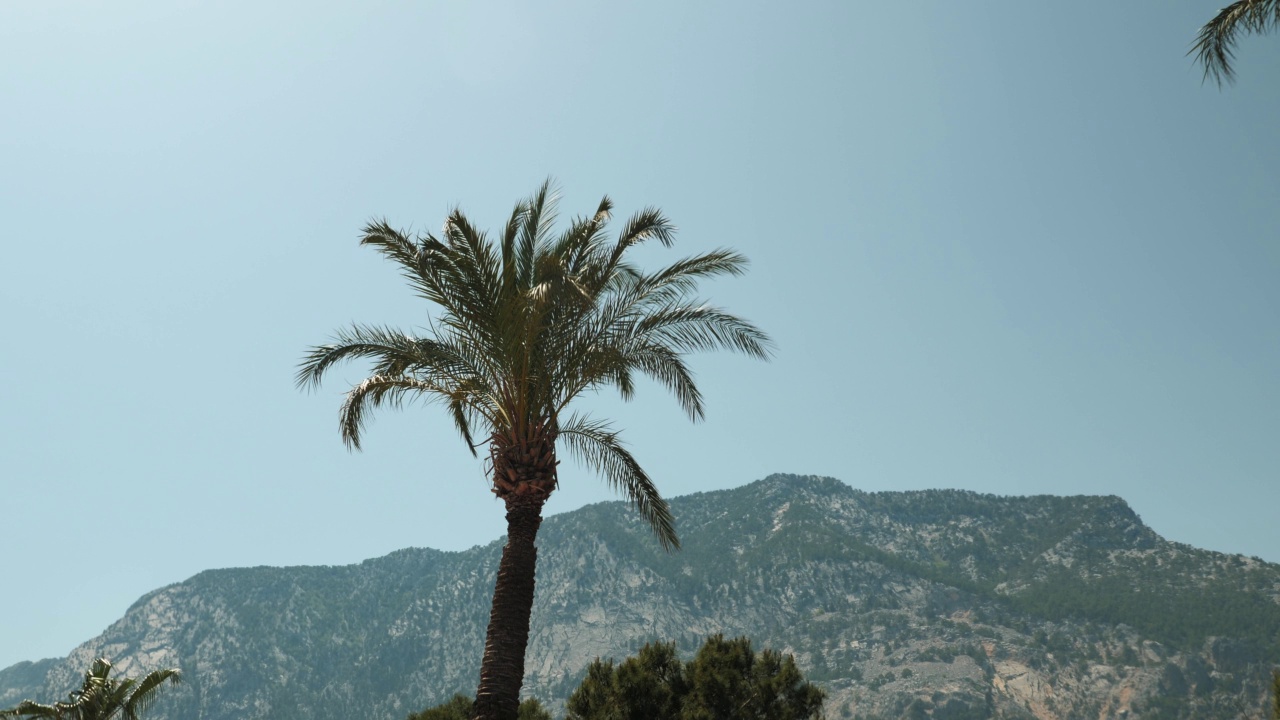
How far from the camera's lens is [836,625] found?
173 meters

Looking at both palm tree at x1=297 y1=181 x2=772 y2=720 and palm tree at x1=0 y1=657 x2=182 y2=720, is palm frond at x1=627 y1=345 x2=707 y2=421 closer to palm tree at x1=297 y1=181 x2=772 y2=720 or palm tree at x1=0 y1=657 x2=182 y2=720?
palm tree at x1=297 y1=181 x2=772 y2=720

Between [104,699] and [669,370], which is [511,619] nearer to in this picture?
[669,370]

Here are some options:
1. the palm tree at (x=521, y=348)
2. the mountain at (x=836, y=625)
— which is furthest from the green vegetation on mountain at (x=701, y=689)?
the mountain at (x=836, y=625)

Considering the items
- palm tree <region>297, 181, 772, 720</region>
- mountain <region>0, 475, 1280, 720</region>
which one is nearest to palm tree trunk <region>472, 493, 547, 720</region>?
palm tree <region>297, 181, 772, 720</region>

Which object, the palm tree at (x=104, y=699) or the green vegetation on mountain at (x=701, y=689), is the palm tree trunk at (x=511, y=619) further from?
the palm tree at (x=104, y=699)

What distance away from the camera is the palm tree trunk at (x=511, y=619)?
14.1 metres

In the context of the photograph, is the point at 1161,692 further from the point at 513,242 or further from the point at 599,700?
the point at 513,242

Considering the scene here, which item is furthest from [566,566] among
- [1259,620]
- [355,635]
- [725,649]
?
[725,649]

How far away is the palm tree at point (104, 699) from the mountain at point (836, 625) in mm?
136310

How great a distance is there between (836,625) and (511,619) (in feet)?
550

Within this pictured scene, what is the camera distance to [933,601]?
17688 cm

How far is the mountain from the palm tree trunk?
144 m

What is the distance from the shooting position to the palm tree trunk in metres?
14.1

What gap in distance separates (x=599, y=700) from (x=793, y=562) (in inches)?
6598
